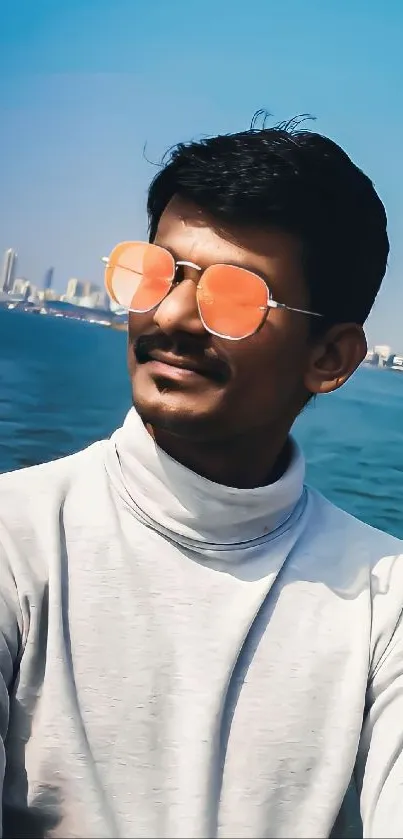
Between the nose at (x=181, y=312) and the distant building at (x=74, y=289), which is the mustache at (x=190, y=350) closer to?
the nose at (x=181, y=312)

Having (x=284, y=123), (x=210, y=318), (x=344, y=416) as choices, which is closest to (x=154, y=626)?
(x=210, y=318)

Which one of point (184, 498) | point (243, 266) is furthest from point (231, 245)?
point (184, 498)

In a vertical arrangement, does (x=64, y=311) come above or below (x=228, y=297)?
below

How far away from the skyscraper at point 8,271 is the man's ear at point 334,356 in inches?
41.7

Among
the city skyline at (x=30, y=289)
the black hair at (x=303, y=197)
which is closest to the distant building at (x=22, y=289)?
the city skyline at (x=30, y=289)

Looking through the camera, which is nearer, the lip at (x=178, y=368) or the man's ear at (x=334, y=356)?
the lip at (x=178, y=368)

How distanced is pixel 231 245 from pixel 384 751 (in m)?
Answer: 0.51

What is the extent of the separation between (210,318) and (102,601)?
0.30 metres

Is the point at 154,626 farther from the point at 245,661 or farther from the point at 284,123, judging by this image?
the point at 284,123

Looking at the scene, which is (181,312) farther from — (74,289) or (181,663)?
(74,289)

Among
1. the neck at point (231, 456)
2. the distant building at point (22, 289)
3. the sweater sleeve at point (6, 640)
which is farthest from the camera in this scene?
the distant building at point (22, 289)

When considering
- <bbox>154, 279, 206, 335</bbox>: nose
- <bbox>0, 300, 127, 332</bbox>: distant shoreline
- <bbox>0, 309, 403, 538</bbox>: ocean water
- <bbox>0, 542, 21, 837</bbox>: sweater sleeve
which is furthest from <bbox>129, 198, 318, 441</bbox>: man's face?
<bbox>0, 309, 403, 538</bbox>: ocean water

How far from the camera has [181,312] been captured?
0.79 meters

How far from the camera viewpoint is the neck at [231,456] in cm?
85
